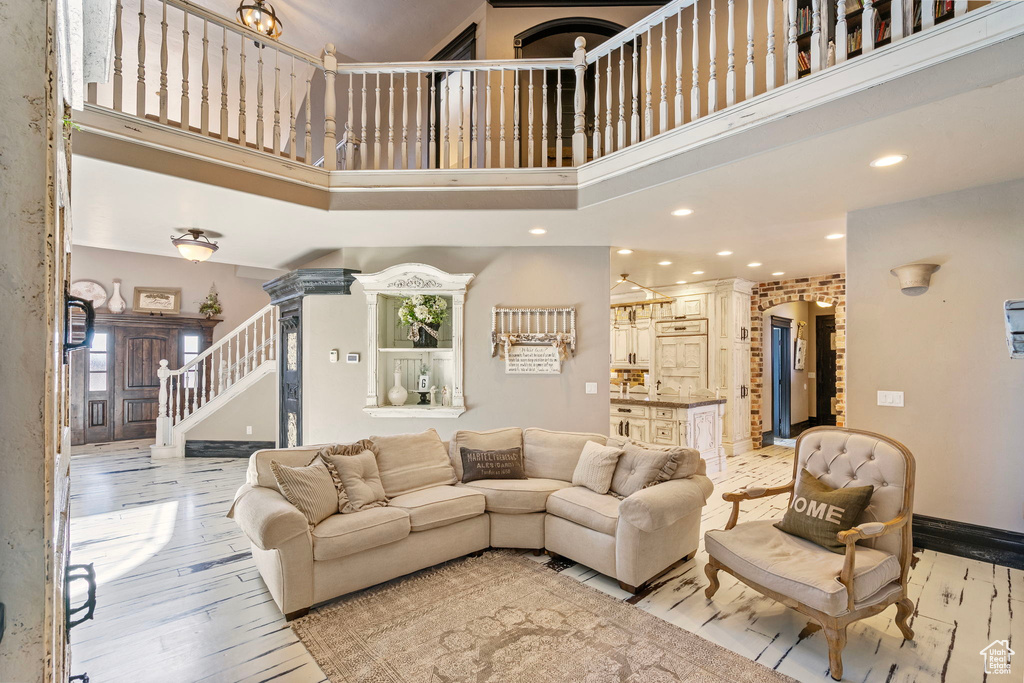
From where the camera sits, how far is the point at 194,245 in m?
4.06

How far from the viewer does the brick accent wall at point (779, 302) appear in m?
6.39

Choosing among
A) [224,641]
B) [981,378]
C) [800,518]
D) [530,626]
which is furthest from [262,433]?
[981,378]

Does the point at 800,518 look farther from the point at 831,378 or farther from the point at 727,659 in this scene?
the point at 831,378

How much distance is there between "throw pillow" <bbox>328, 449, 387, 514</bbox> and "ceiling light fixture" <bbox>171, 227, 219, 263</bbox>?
2.35m

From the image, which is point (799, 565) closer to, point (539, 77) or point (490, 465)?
point (490, 465)

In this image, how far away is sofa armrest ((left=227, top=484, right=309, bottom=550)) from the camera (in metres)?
2.52

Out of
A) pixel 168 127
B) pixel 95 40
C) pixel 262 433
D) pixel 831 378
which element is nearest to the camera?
pixel 95 40

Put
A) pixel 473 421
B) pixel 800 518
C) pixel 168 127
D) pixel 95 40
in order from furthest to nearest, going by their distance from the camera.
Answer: pixel 473 421 < pixel 168 127 < pixel 800 518 < pixel 95 40

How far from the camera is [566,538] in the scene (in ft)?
10.6

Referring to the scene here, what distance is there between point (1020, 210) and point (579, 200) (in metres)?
2.87

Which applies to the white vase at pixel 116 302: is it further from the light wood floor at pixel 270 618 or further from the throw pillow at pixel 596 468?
the throw pillow at pixel 596 468

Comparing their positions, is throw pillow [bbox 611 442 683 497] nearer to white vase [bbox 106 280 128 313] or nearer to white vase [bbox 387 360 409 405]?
white vase [bbox 387 360 409 405]

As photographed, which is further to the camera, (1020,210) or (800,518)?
(1020,210)

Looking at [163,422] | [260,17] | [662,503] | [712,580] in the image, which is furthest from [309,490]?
[163,422]
